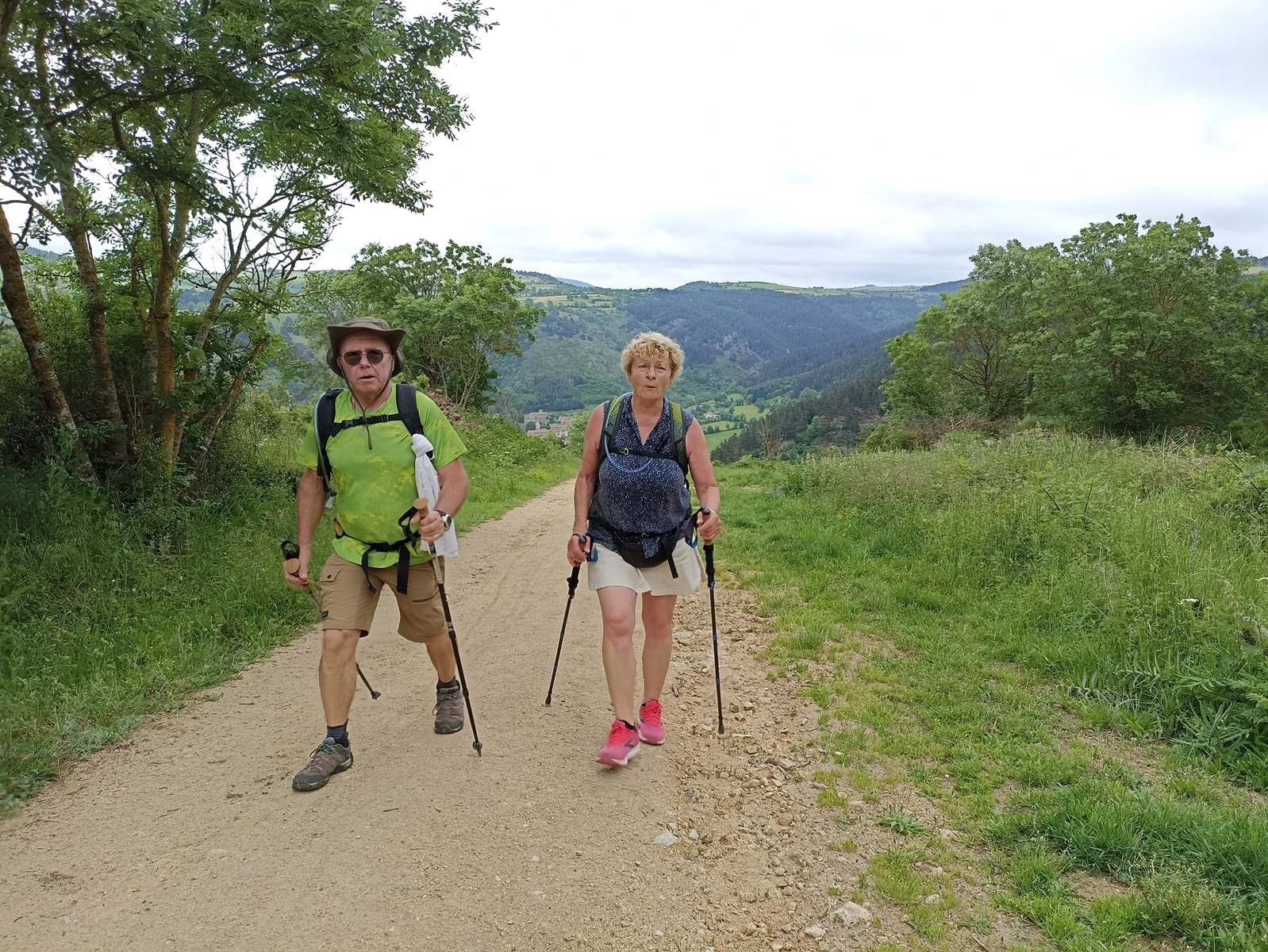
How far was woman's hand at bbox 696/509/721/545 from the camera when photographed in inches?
161

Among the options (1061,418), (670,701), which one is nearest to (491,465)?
(670,701)

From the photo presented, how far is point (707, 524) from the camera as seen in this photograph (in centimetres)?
409

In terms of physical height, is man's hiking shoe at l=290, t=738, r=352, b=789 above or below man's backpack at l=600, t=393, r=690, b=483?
below

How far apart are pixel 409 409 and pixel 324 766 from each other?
2.00 metres

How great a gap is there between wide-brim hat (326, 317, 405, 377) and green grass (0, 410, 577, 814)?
2.74m

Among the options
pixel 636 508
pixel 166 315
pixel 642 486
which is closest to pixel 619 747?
pixel 636 508

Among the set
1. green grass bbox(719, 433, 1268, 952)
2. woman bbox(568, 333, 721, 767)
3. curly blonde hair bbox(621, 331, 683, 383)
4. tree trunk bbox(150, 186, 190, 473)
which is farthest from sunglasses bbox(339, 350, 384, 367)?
tree trunk bbox(150, 186, 190, 473)

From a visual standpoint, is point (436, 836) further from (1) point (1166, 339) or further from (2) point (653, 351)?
(1) point (1166, 339)

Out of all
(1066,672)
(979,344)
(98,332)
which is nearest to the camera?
(1066,672)

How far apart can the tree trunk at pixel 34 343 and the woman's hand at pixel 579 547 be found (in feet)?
19.0

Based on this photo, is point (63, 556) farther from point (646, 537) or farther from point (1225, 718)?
point (1225, 718)

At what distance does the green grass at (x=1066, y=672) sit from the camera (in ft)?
10.1

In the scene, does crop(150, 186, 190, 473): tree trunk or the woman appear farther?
crop(150, 186, 190, 473): tree trunk

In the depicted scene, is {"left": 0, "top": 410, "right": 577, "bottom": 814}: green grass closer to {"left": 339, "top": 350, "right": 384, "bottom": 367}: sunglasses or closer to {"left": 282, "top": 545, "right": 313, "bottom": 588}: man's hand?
{"left": 282, "top": 545, "right": 313, "bottom": 588}: man's hand
